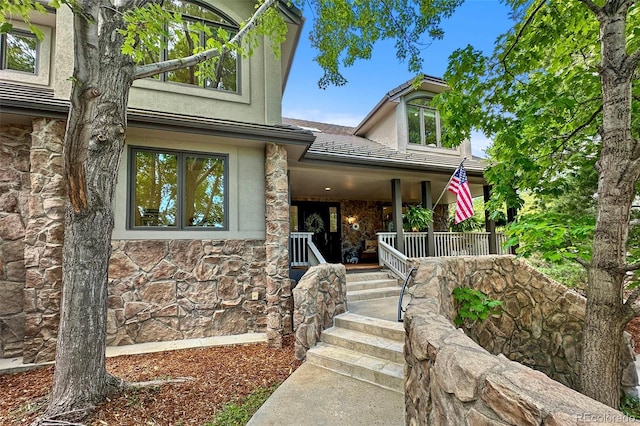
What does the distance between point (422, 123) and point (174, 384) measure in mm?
9892

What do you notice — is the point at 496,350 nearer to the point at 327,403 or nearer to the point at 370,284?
the point at 370,284

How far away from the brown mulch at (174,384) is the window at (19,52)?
16.2ft

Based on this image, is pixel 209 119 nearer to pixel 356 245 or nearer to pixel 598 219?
pixel 598 219

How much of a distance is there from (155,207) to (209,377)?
10.2 ft

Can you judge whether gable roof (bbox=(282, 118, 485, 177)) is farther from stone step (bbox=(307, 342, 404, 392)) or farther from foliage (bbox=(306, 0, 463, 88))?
stone step (bbox=(307, 342, 404, 392))

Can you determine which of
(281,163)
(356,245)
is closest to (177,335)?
(281,163)

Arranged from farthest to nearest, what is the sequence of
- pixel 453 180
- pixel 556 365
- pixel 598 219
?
pixel 453 180
pixel 556 365
pixel 598 219

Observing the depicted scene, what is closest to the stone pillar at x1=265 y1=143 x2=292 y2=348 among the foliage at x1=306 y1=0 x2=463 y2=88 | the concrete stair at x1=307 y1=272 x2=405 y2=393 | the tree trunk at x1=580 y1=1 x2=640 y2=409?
the concrete stair at x1=307 y1=272 x2=405 y2=393

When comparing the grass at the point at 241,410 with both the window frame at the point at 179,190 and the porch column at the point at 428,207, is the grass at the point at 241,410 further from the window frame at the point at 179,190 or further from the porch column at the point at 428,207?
the porch column at the point at 428,207

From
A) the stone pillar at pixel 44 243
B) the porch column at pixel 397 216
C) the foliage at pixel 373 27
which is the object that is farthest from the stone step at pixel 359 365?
the foliage at pixel 373 27

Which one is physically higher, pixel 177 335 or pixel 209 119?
pixel 209 119

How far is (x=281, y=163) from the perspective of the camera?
5977mm

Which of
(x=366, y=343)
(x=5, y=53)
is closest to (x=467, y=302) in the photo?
(x=366, y=343)

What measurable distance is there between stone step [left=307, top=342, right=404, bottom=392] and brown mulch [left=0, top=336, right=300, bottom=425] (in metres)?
0.41
